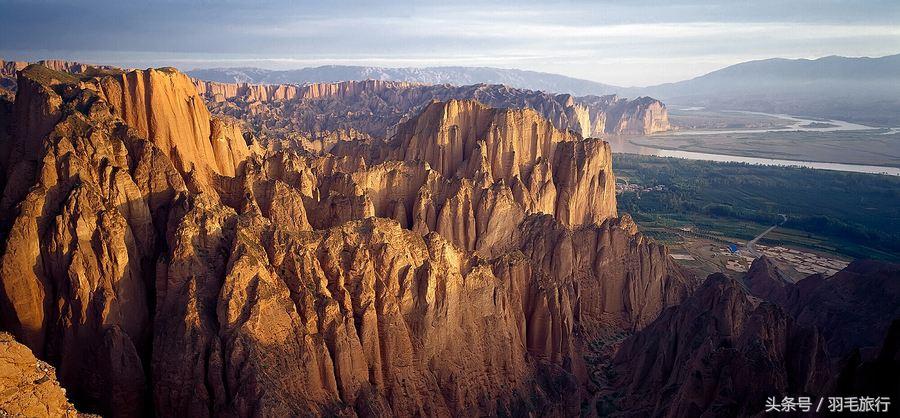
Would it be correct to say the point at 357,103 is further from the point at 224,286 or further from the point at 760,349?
the point at 760,349

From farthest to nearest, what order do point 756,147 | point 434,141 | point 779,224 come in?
point 756,147
point 779,224
point 434,141

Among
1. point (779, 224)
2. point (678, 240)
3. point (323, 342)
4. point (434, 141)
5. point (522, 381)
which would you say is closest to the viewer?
point (323, 342)

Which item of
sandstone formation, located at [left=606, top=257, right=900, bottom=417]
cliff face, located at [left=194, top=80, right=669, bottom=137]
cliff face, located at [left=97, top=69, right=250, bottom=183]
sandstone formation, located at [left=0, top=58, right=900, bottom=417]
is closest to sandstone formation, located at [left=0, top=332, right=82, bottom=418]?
sandstone formation, located at [left=0, top=58, right=900, bottom=417]

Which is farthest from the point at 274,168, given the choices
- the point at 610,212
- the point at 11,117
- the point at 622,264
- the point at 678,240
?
the point at 678,240

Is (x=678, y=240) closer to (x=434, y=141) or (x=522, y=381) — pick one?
(x=434, y=141)

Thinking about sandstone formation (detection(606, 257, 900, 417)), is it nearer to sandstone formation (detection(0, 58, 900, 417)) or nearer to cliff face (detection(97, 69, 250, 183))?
sandstone formation (detection(0, 58, 900, 417))

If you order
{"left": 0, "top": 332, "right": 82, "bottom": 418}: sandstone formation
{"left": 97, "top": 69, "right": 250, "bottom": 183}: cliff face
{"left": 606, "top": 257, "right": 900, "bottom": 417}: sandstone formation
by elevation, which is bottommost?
{"left": 606, "top": 257, "right": 900, "bottom": 417}: sandstone formation

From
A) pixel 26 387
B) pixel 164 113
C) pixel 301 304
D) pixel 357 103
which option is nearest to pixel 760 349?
pixel 301 304
